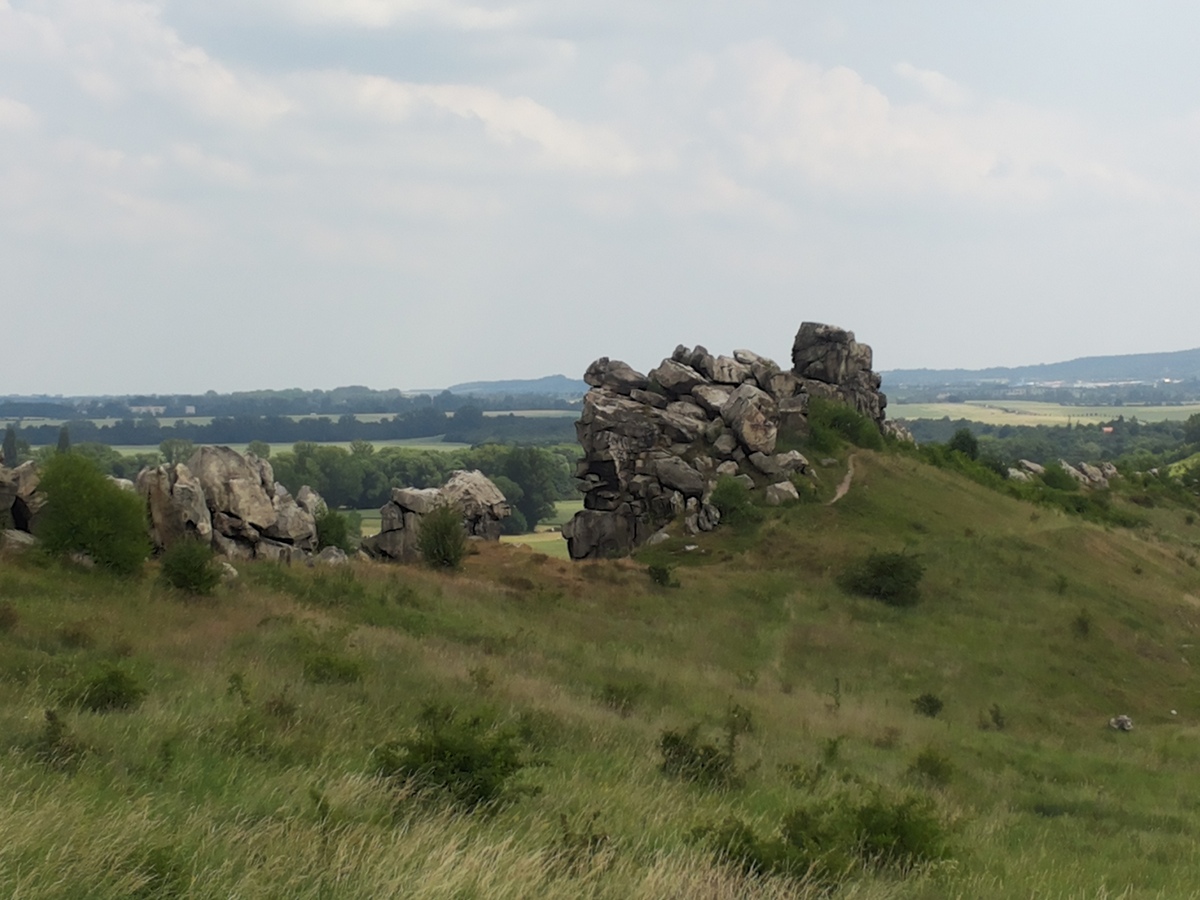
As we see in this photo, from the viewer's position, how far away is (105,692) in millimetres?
13688

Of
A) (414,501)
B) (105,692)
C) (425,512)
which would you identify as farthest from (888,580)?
(105,692)

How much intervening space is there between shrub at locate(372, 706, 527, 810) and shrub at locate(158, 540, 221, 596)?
15776 mm

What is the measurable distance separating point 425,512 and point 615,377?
56.6 ft

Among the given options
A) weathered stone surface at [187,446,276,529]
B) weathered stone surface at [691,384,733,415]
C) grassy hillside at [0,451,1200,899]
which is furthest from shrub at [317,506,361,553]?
weathered stone surface at [691,384,733,415]

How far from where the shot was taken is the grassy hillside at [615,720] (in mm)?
7879

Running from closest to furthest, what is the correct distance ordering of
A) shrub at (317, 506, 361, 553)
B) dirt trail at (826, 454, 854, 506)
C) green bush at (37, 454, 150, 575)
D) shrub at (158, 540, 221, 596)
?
shrub at (158, 540, 221, 596), green bush at (37, 454, 150, 575), shrub at (317, 506, 361, 553), dirt trail at (826, 454, 854, 506)

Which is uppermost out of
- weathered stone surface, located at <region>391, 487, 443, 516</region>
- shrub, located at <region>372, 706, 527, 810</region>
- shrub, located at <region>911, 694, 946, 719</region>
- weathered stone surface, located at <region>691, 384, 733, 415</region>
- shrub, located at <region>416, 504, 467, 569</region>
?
weathered stone surface, located at <region>691, 384, 733, 415</region>

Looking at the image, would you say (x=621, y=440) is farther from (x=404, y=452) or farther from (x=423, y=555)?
(x=404, y=452)

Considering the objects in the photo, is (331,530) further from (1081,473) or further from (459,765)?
(1081,473)

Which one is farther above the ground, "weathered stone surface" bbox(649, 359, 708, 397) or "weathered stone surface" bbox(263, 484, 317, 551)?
"weathered stone surface" bbox(649, 359, 708, 397)

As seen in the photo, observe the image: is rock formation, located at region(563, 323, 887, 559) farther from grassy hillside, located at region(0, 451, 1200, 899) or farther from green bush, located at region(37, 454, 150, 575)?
green bush, located at region(37, 454, 150, 575)

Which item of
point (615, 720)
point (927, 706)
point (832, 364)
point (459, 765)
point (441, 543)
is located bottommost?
point (927, 706)

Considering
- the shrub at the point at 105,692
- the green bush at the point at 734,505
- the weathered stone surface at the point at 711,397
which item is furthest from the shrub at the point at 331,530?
Result: the shrub at the point at 105,692

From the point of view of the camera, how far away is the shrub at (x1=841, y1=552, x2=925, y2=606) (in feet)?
128
